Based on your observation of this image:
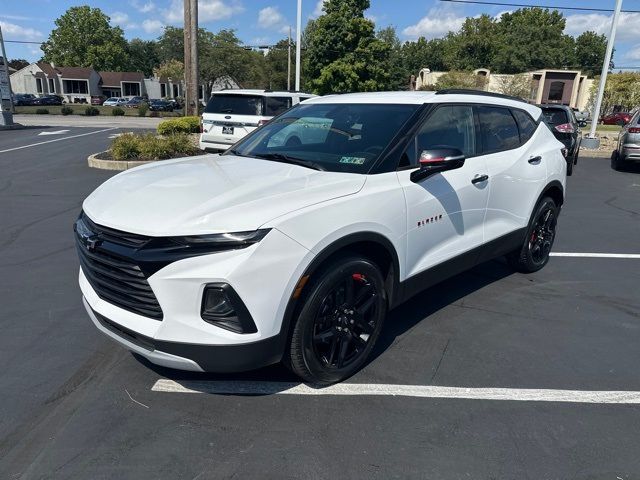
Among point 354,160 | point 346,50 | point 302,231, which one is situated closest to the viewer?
point 302,231

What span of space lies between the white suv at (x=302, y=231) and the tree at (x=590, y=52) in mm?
99269

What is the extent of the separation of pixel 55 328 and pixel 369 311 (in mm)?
2460

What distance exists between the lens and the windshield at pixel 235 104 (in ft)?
35.4

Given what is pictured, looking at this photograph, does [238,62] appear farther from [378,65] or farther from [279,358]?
[279,358]

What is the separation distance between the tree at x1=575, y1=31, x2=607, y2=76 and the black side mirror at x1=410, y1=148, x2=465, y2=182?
327 ft

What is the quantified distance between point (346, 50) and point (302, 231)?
4205 cm

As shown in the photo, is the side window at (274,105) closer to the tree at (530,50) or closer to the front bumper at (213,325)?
the front bumper at (213,325)

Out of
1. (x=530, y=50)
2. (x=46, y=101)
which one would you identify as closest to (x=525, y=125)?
(x=46, y=101)

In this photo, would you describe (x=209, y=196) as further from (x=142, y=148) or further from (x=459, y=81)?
(x=459, y=81)

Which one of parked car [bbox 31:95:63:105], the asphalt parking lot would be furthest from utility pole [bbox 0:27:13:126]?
parked car [bbox 31:95:63:105]

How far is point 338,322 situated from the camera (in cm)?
299

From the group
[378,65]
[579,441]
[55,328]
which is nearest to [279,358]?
[579,441]

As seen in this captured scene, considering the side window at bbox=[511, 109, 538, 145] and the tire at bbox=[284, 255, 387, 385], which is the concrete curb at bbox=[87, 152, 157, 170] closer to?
the side window at bbox=[511, 109, 538, 145]

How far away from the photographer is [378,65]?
4162cm
